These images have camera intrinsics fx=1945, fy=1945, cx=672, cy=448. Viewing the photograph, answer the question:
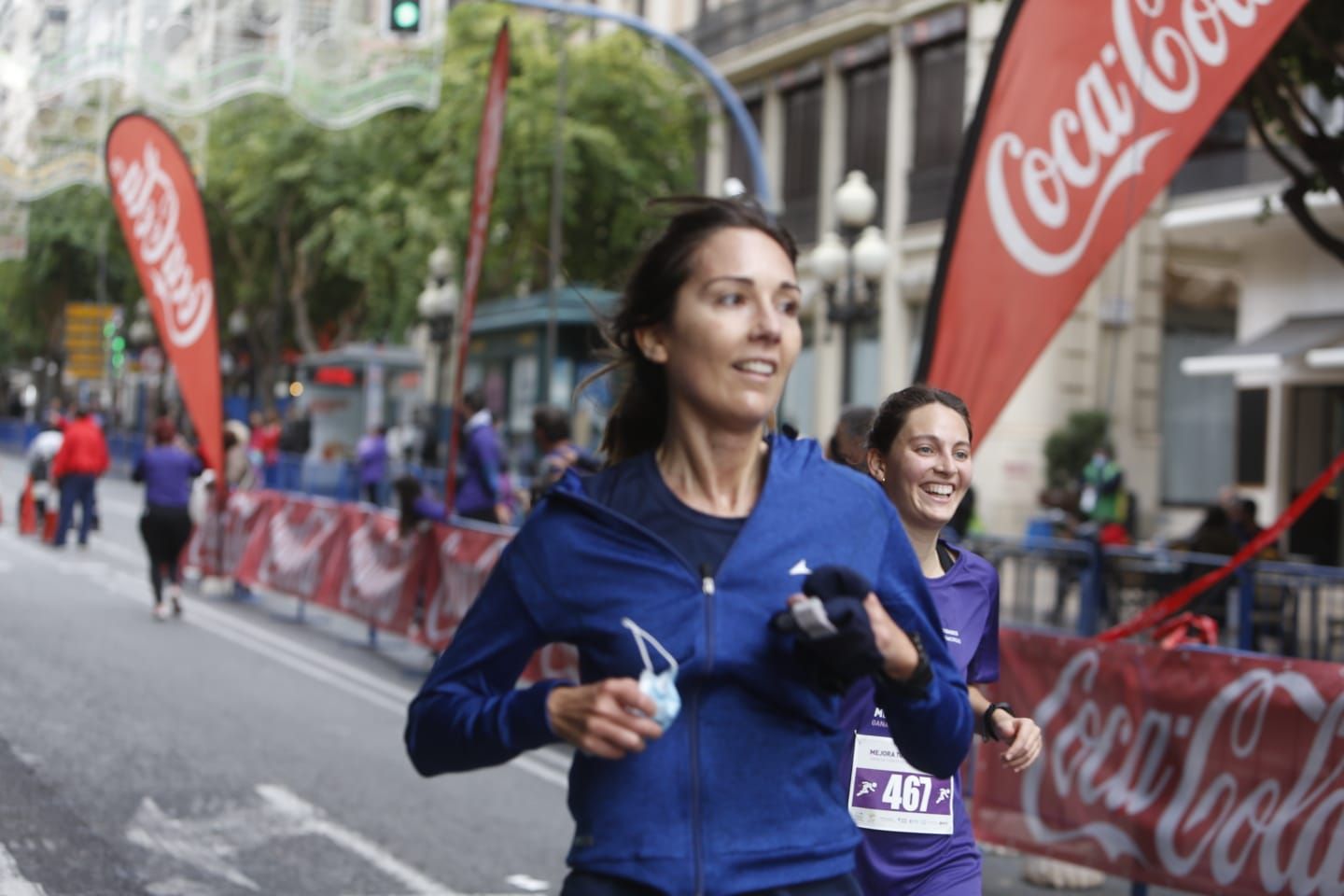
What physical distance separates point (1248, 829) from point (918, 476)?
305cm

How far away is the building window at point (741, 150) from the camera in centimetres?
3691

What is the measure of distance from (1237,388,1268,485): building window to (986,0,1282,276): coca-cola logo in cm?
1948

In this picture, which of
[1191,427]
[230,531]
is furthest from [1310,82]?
[1191,427]

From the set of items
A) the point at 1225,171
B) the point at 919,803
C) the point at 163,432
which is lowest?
the point at 919,803

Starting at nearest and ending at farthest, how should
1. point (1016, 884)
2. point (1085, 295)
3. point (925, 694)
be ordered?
point (925, 694) < point (1016, 884) < point (1085, 295)

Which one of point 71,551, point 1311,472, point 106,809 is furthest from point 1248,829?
point 1311,472

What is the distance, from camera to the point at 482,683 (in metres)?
2.80

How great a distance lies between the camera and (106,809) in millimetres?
8117

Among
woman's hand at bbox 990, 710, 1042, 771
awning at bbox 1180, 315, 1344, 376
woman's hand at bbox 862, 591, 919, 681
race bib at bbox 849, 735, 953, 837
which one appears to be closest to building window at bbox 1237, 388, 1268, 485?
awning at bbox 1180, 315, 1344, 376

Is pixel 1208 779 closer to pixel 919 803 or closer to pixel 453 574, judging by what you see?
pixel 919 803

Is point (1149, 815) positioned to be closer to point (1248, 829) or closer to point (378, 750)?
Result: point (1248, 829)

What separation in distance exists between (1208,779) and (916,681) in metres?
4.57

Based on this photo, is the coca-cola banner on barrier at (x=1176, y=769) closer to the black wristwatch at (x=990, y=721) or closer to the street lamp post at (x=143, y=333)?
the black wristwatch at (x=990, y=721)

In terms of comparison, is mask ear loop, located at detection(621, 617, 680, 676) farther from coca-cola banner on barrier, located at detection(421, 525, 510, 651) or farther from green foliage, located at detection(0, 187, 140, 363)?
green foliage, located at detection(0, 187, 140, 363)
